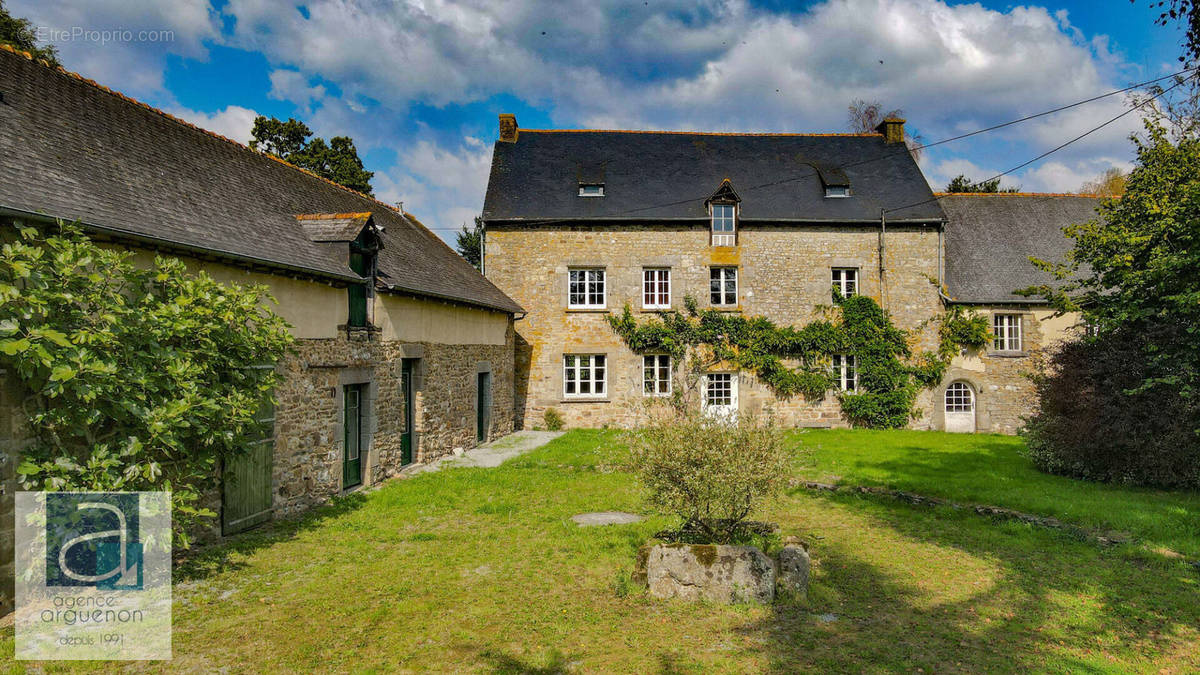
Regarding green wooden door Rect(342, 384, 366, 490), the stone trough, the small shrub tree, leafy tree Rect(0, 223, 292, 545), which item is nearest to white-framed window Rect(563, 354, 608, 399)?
green wooden door Rect(342, 384, 366, 490)

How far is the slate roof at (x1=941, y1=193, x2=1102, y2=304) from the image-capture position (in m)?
20.5

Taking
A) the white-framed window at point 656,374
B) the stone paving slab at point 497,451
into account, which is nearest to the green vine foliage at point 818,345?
the white-framed window at point 656,374

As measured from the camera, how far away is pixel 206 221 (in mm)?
8945

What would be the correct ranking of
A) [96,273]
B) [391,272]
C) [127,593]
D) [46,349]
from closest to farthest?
[46,349], [96,273], [127,593], [391,272]

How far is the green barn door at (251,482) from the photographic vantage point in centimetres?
836

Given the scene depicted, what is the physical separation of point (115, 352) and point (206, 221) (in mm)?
3535

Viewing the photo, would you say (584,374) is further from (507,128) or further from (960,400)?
(960,400)

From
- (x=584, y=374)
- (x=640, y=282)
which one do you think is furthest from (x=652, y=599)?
(x=640, y=282)

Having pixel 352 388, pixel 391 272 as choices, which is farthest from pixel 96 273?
pixel 391 272

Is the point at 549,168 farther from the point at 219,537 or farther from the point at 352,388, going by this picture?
the point at 219,537

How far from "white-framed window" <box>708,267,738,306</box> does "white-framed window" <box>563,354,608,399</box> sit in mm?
3887

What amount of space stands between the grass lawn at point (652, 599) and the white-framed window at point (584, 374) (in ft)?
31.6

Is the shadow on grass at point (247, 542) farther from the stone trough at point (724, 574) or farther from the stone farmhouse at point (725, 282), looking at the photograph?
the stone farmhouse at point (725, 282)

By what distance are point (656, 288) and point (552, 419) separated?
503cm
